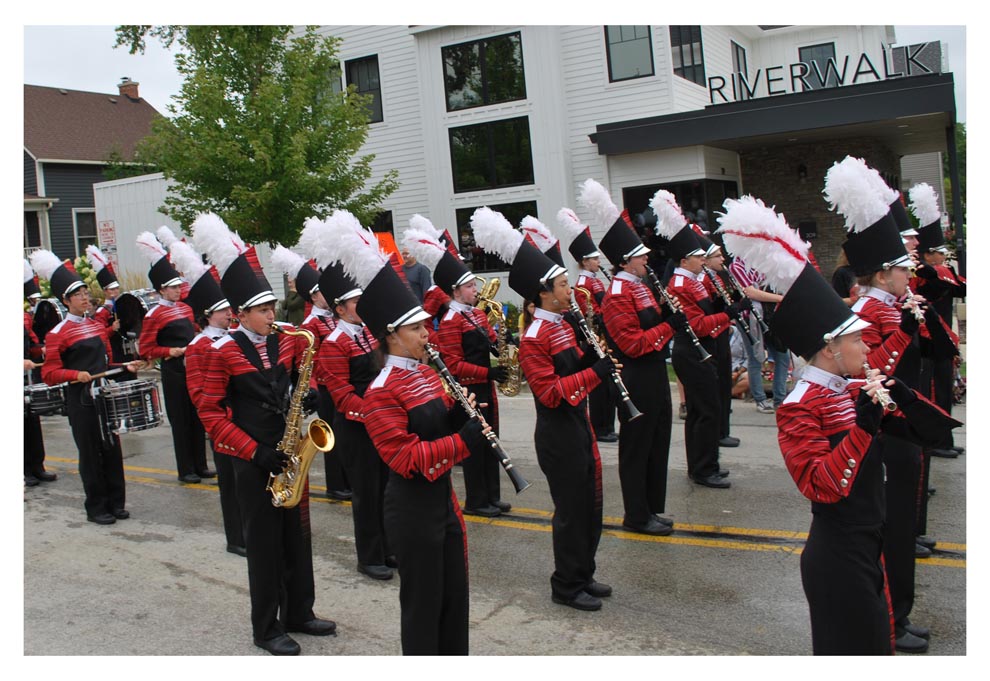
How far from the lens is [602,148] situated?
2027 cm

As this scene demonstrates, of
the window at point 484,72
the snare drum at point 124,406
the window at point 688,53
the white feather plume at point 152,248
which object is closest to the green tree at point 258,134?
the window at point 484,72

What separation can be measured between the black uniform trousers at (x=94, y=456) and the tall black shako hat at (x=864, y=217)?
6.66 metres

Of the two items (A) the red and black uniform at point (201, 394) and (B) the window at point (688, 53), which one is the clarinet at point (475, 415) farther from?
(B) the window at point (688, 53)

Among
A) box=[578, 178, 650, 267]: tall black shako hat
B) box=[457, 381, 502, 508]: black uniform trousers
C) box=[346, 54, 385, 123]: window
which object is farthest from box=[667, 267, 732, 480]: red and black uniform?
box=[346, 54, 385, 123]: window

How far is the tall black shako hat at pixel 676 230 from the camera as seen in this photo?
8.27m

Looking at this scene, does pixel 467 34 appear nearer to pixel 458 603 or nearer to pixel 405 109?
pixel 405 109

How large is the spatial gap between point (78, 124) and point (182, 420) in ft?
98.4

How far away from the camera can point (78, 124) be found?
34.9 meters

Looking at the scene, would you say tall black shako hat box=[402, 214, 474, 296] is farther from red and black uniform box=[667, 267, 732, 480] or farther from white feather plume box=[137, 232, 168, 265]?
white feather plume box=[137, 232, 168, 265]

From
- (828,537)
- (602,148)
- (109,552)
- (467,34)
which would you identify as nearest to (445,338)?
(109,552)

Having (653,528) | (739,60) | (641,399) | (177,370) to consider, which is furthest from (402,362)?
(739,60)

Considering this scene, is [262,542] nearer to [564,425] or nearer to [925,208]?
[564,425]

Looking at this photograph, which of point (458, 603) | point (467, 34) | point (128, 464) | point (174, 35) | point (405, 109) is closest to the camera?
point (458, 603)

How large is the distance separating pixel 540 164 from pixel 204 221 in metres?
16.1
